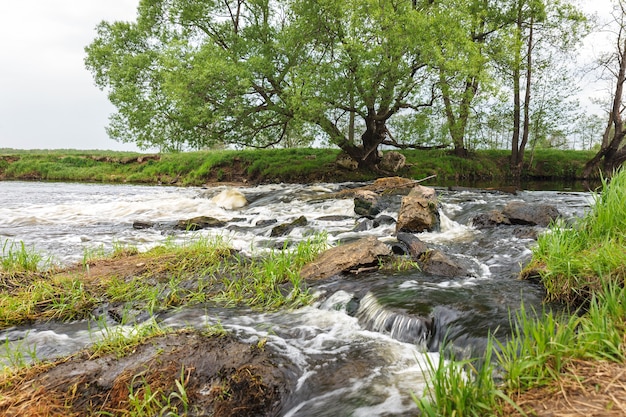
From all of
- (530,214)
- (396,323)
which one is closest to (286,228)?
(396,323)

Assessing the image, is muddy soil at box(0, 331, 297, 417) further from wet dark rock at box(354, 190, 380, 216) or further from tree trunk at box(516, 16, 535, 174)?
tree trunk at box(516, 16, 535, 174)

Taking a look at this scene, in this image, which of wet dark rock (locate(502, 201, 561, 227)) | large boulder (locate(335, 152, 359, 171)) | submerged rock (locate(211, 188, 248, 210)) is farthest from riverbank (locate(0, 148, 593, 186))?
wet dark rock (locate(502, 201, 561, 227))

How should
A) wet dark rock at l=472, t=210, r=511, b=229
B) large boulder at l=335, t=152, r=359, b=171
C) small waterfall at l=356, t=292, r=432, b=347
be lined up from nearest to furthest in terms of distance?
1. small waterfall at l=356, t=292, r=432, b=347
2. wet dark rock at l=472, t=210, r=511, b=229
3. large boulder at l=335, t=152, r=359, b=171

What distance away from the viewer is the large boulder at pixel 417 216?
9070 mm

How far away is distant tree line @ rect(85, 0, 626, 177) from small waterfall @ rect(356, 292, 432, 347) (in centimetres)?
1431

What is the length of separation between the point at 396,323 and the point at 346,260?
195 centimetres

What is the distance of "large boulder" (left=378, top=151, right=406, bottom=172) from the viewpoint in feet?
77.7

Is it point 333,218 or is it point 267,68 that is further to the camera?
point 267,68

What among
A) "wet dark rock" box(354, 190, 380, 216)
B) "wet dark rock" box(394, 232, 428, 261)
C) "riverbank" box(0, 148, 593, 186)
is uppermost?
"riverbank" box(0, 148, 593, 186)

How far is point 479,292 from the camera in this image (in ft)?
15.8

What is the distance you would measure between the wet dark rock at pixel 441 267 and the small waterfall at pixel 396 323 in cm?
162

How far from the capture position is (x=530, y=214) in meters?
9.41

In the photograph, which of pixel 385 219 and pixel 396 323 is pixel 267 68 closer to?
pixel 385 219

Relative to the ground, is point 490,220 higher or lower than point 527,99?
lower
